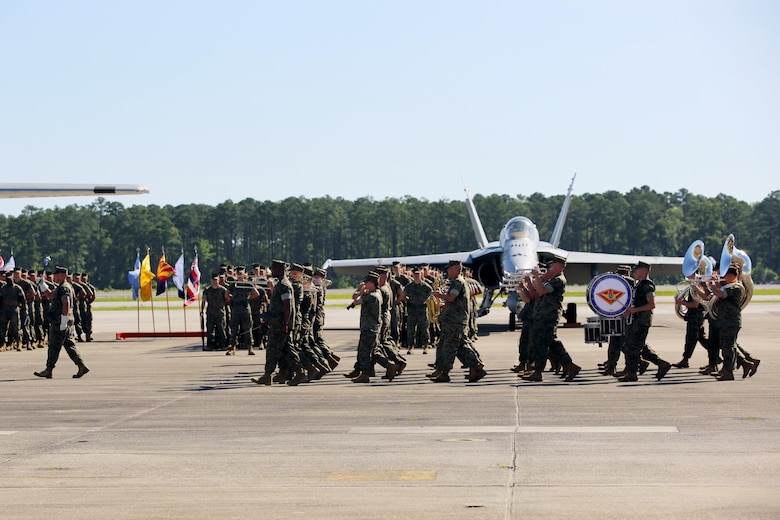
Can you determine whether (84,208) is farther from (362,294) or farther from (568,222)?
(362,294)

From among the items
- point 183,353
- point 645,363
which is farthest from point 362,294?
point 183,353

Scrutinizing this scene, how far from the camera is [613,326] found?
16.5 meters

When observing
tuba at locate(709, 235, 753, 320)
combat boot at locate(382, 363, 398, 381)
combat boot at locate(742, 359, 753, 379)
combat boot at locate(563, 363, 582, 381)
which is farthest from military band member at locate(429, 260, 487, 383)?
combat boot at locate(742, 359, 753, 379)

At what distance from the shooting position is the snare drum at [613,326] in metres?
16.5

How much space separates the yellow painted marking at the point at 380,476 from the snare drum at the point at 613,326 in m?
8.17

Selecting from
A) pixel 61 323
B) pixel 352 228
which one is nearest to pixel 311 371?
pixel 61 323

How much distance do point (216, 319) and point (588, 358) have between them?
8.51 meters

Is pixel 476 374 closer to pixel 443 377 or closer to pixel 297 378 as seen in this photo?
pixel 443 377

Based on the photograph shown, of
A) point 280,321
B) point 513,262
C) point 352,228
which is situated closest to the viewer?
point 280,321

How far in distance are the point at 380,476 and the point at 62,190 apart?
44.7ft

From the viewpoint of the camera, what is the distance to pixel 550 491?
8.02m

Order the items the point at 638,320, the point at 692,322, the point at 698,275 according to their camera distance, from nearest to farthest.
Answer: the point at 638,320
the point at 698,275
the point at 692,322

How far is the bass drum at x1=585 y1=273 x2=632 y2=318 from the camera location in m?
16.3

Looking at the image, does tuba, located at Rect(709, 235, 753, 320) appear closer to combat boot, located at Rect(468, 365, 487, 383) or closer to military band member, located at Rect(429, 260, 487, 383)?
combat boot, located at Rect(468, 365, 487, 383)
